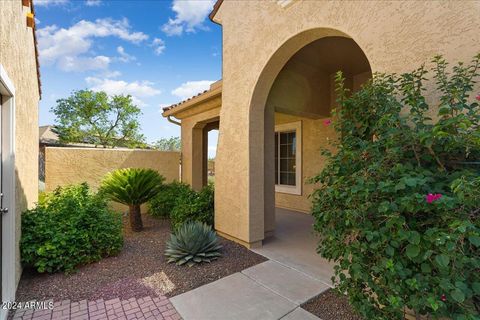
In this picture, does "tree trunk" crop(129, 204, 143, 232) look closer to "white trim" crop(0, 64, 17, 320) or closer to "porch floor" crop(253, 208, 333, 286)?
"white trim" crop(0, 64, 17, 320)

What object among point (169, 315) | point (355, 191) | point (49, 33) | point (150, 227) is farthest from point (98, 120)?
point (355, 191)

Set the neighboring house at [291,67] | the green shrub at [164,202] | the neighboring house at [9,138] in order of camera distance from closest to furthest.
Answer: the neighboring house at [291,67]
the neighboring house at [9,138]
the green shrub at [164,202]

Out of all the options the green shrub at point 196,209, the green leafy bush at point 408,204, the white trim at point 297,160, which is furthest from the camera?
the white trim at point 297,160

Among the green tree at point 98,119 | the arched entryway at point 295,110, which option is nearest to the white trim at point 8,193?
the arched entryway at point 295,110

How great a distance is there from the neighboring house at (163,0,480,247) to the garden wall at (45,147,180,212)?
204cm

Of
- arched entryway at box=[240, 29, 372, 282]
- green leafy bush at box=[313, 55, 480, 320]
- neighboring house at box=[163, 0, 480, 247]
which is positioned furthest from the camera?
arched entryway at box=[240, 29, 372, 282]

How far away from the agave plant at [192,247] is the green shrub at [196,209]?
138cm

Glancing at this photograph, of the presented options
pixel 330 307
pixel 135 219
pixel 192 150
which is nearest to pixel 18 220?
pixel 135 219

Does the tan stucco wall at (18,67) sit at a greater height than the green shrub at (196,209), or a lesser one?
greater

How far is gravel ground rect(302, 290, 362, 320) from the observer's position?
10.5 feet

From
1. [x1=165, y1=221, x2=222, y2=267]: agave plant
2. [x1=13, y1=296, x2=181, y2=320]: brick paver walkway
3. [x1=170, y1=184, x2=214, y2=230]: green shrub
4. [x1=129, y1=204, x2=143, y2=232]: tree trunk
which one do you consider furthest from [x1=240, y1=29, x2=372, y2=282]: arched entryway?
[x1=129, y1=204, x2=143, y2=232]: tree trunk

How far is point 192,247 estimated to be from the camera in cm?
491

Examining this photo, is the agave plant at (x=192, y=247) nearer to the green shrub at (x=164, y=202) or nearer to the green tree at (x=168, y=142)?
the green shrub at (x=164, y=202)

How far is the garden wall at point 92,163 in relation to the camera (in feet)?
26.0
